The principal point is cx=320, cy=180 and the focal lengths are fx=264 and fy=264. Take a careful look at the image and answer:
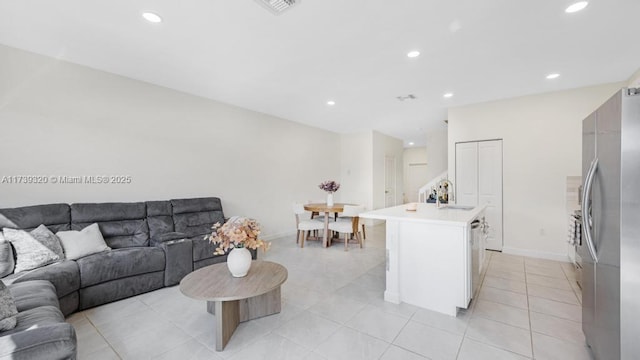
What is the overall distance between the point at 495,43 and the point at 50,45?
15.2 ft

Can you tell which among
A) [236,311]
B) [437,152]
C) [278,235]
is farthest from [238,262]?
[437,152]

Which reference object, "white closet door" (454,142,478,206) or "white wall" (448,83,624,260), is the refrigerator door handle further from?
"white closet door" (454,142,478,206)

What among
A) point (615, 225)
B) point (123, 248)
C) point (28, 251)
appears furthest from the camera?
point (123, 248)

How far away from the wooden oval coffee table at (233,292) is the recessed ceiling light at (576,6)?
3.27 meters

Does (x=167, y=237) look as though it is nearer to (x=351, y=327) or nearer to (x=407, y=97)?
(x=351, y=327)

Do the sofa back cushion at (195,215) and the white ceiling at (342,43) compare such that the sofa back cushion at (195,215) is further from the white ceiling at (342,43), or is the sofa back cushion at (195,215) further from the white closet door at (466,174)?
the white closet door at (466,174)

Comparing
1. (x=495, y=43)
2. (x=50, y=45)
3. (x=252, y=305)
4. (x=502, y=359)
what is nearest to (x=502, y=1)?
(x=495, y=43)

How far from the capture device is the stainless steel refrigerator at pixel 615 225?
1306 mm

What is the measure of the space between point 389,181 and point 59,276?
23.9 ft

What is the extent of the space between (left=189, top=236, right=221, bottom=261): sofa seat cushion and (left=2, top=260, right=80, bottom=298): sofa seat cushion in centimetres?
110

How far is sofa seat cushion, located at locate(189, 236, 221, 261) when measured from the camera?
3.33 meters

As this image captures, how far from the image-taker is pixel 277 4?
6.95 ft

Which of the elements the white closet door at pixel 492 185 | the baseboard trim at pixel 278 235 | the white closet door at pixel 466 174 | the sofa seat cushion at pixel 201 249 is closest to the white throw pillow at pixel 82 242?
the sofa seat cushion at pixel 201 249

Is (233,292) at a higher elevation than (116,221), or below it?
below
